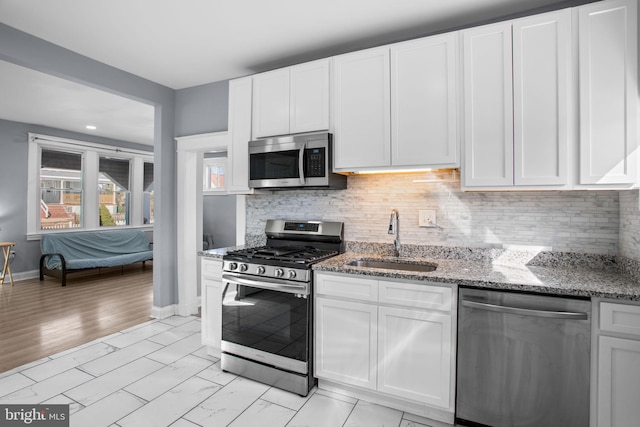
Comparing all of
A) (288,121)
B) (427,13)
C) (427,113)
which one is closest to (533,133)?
(427,113)

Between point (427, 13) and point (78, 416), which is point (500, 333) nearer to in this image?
point (427, 13)

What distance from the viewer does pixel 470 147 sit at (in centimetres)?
212

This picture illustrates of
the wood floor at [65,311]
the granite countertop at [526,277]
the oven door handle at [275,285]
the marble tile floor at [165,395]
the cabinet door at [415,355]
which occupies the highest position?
the granite countertop at [526,277]

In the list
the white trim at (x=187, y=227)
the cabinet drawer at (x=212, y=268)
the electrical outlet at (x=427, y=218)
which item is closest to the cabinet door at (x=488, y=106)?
the electrical outlet at (x=427, y=218)

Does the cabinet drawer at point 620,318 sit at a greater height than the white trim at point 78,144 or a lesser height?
lesser

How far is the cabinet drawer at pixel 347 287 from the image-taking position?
2.11 meters

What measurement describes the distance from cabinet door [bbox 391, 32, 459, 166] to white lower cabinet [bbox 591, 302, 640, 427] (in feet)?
3.79

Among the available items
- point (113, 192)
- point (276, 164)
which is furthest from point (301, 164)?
point (113, 192)

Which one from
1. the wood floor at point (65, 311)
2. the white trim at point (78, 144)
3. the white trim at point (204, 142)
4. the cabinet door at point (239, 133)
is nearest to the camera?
the cabinet door at point (239, 133)

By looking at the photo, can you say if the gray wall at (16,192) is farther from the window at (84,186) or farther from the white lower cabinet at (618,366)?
the white lower cabinet at (618,366)

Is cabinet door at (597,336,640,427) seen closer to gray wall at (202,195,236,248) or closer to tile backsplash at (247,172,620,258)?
tile backsplash at (247,172,620,258)

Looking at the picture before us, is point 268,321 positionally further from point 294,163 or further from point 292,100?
point 292,100

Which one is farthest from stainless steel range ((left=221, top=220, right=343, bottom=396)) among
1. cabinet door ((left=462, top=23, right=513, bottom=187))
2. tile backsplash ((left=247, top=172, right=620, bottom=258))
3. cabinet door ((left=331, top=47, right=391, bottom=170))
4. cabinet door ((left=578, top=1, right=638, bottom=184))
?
cabinet door ((left=578, top=1, right=638, bottom=184))

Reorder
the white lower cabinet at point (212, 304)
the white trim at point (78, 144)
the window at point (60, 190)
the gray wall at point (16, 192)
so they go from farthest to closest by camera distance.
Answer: the window at point (60, 190), the white trim at point (78, 144), the gray wall at point (16, 192), the white lower cabinet at point (212, 304)
